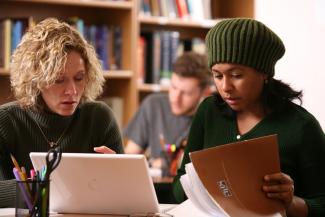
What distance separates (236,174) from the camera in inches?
62.1

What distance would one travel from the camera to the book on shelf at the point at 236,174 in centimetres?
156

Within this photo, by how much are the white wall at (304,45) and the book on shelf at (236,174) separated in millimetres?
975

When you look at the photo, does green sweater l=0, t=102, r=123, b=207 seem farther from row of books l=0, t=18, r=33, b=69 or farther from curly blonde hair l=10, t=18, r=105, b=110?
row of books l=0, t=18, r=33, b=69

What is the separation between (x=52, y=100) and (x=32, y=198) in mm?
620

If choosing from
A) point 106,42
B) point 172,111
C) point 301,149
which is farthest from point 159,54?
point 301,149

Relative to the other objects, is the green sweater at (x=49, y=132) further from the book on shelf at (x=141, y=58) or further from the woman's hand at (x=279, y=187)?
the book on shelf at (x=141, y=58)

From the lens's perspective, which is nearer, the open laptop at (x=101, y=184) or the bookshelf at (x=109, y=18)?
the open laptop at (x=101, y=184)

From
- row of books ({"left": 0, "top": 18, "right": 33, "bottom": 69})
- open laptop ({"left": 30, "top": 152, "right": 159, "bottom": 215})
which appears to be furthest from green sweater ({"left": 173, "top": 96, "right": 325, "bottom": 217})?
row of books ({"left": 0, "top": 18, "right": 33, "bottom": 69})

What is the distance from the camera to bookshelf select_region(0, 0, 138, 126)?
3.87m

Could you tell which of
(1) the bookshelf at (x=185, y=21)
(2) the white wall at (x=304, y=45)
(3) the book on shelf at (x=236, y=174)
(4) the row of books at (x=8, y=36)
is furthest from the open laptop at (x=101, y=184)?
(1) the bookshelf at (x=185, y=21)

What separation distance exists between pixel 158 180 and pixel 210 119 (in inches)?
33.5

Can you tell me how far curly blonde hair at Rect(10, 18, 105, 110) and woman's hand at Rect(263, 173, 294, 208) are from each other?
2.59 ft

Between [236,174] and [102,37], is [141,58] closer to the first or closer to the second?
[102,37]

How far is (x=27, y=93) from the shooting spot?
2.09 meters
